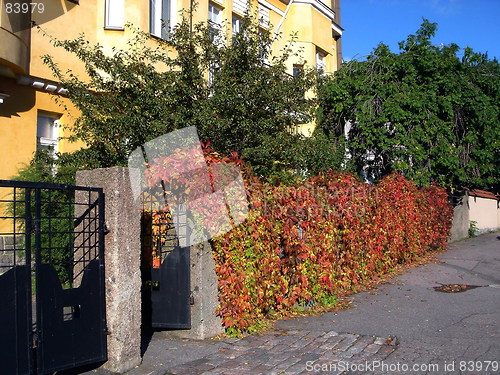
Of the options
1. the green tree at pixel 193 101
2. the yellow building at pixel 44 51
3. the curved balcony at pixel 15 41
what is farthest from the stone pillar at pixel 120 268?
the yellow building at pixel 44 51

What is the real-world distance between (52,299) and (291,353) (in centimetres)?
273

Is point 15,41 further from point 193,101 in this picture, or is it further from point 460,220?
point 460,220

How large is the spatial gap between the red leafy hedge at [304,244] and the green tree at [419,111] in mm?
4238

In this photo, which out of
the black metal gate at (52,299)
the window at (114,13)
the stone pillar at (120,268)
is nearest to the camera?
the black metal gate at (52,299)

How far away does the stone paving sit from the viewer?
17.4 feet

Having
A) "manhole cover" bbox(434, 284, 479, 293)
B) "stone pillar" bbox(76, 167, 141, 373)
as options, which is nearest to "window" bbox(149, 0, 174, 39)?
"stone pillar" bbox(76, 167, 141, 373)

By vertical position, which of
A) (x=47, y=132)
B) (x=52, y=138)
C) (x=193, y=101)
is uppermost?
(x=193, y=101)

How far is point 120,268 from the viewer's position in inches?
202

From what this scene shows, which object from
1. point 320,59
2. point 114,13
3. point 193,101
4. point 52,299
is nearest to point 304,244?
point 193,101

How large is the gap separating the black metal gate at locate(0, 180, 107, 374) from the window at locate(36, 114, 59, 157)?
611cm

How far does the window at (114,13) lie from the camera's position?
468 inches

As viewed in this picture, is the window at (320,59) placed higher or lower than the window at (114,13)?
higher

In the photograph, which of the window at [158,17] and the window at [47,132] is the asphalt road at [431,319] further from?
the window at [158,17]

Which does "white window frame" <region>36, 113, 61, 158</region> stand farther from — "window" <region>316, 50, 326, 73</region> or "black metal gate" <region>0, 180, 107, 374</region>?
"window" <region>316, 50, 326, 73</region>
